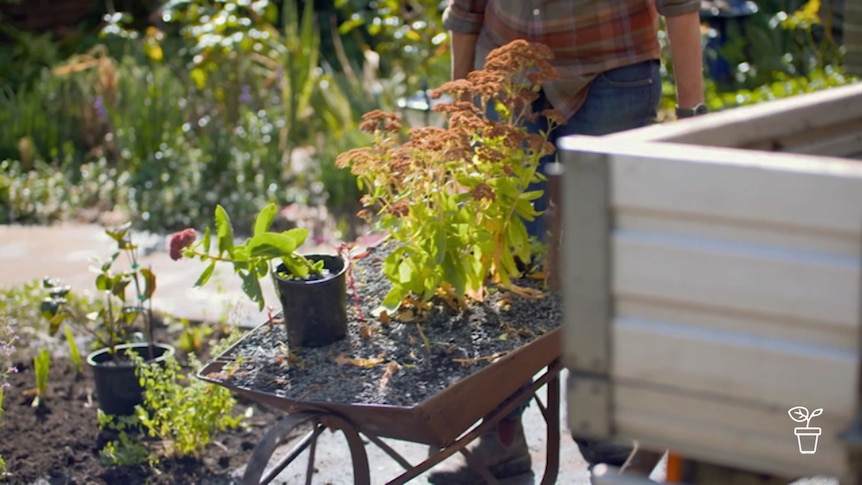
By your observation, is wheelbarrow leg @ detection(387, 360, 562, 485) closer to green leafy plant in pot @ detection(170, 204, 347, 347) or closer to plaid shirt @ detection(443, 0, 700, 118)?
green leafy plant in pot @ detection(170, 204, 347, 347)

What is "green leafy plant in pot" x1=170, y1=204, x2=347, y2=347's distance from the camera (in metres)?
2.36

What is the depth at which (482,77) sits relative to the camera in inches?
98.3

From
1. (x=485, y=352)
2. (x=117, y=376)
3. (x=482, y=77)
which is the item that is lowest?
(x=117, y=376)

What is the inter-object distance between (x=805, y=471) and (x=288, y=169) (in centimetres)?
459

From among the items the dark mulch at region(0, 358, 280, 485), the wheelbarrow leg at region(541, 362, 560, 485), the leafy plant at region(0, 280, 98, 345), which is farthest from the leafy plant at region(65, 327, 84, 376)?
the wheelbarrow leg at region(541, 362, 560, 485)

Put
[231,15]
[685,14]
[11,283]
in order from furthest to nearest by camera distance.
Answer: [231,15] < [11,283] < [685,14]

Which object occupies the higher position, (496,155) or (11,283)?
(496,155)

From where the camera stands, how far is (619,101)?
2916 mm

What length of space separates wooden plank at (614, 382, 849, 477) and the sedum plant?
3.14 ft

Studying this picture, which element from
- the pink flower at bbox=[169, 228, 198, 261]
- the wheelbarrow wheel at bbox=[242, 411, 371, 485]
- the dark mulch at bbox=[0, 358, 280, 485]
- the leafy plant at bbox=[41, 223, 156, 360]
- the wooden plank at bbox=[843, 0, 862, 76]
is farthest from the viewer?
the wooden plank at bbox=[843, 0, 862, 76]

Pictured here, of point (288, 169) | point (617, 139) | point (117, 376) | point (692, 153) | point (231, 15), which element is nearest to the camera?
point (692, 153)

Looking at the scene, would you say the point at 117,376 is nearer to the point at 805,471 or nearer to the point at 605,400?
the point at 605,400

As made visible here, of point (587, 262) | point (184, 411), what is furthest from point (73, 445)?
point (587, 262)

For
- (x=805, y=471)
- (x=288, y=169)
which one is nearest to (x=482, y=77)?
(x=805, y=471)
